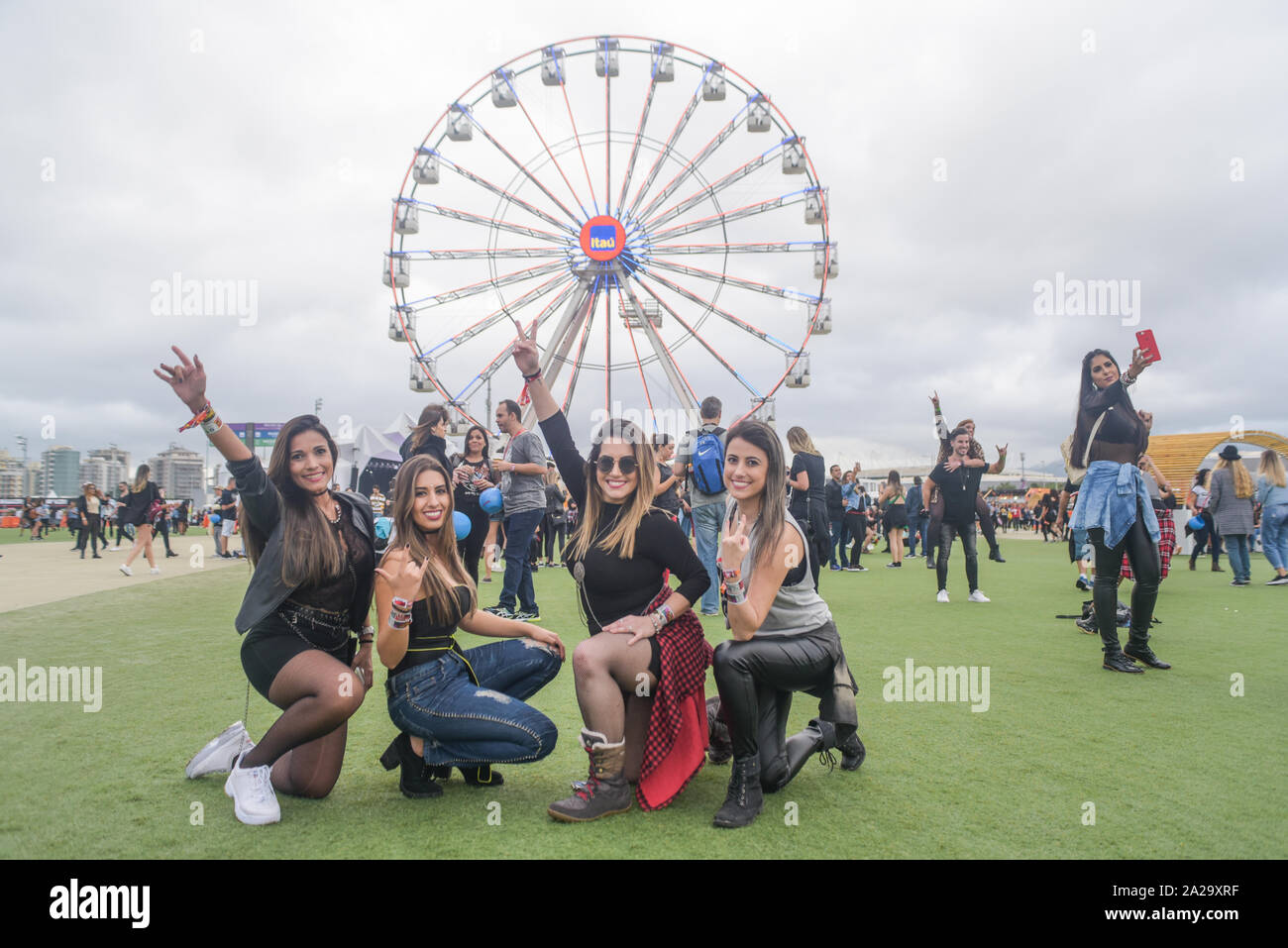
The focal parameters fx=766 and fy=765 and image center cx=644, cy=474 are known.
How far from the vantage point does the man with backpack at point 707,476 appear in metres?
6.55

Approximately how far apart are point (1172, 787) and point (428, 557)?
283 cm

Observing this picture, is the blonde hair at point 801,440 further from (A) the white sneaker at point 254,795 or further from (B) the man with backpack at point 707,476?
(A) the white sneaker at point 254,795

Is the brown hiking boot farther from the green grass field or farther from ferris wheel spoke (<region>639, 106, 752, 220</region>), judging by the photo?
ferris wheel spoke (<region>639, 106, 752, 220</region>)

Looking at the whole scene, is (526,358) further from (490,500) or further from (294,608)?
(490,500)

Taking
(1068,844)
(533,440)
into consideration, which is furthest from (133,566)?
(1068,844)

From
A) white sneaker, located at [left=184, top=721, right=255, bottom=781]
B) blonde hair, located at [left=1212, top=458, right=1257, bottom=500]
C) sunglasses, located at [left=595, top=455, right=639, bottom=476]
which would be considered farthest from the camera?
blonde hair, located at [left=1212, top=458, right=1257, bottom=500]

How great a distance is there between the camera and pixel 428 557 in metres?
2.85

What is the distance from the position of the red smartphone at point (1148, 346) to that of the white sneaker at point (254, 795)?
512cm

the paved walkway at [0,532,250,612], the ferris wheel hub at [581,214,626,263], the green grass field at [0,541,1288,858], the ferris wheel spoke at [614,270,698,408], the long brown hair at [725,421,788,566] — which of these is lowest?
the paved walkway at [0,532,250,612]

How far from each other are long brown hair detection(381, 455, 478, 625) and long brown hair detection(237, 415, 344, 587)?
0.22 metres

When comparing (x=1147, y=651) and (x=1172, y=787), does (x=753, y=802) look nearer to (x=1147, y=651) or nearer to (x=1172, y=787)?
(x=1172, y=787)

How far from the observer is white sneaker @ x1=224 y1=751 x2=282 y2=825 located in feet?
8.20

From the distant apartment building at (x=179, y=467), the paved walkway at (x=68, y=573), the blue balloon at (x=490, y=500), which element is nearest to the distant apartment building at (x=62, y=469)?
the distant apartment building at (x=179, y=467)

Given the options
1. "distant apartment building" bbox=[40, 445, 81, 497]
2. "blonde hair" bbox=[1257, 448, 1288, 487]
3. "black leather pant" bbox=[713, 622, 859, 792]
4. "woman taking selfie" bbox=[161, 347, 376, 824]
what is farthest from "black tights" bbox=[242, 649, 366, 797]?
"distant apartment building" bbox=[40, 445, 81, 497]
